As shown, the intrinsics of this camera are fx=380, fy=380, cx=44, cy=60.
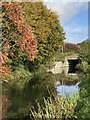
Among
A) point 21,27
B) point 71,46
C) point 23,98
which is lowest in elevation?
point 23,98

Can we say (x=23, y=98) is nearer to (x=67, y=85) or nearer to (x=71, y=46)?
(x=67, y=85)

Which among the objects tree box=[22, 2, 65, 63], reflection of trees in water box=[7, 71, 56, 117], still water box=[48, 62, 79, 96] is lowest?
reflection of trees in water box=[7, 71, 56, 117]

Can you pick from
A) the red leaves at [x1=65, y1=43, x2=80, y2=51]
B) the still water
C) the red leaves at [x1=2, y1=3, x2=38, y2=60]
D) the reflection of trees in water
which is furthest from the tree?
the red leaves at [x1=2, y1=3, x2=38, y2=60]

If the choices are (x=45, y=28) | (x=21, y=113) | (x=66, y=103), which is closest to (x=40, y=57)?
(x=45, y=28)

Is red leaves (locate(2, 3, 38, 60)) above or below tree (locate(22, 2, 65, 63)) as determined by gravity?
below

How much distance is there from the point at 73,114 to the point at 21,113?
2.87 m

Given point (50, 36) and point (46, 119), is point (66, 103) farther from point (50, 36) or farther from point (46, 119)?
point (50, 36)

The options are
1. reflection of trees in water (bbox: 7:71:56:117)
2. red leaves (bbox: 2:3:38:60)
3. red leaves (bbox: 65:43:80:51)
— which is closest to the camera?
red leaves (bbox: 2:3:38:60)

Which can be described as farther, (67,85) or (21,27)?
(67,85)

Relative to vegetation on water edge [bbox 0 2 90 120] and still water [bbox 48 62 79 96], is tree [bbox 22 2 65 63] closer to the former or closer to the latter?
vegetation on water edge [bbox 0 2 90 120]

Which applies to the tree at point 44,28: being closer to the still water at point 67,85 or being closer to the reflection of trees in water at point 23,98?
the still water at point 67,85

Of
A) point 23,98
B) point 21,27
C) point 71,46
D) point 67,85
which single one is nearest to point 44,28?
point 67,85

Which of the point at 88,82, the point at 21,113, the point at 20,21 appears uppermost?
the point at 20,21

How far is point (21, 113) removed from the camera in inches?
416
